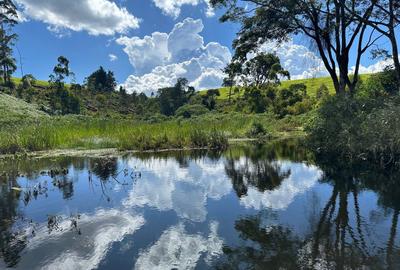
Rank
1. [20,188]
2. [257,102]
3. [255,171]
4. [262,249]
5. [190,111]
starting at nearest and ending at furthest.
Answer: [262,249] → [20,188] → [255,171] → [257,102] → [190,111]

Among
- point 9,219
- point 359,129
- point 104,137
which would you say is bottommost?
point 9,219

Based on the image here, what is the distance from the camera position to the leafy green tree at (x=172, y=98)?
2876 inches

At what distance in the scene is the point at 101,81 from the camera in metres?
83.9

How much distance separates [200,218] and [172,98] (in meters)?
70.3

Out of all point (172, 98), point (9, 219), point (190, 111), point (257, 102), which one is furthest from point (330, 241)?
point (172, 98)

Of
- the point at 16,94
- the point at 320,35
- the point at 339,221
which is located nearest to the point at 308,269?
the point at 339,221

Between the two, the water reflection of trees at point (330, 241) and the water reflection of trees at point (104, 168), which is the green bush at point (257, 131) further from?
the water reflection of trees at point (330, 241)

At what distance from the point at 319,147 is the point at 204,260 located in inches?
461

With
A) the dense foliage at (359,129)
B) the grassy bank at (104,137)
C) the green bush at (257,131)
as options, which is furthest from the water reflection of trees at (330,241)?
the green bush at (257,131)

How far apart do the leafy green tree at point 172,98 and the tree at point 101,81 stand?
1347 centimetres

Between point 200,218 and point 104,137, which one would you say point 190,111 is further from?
point 200,218

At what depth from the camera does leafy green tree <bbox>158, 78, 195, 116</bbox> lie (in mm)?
73062

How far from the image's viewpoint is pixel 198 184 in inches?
374

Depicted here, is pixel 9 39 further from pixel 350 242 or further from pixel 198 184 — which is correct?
pixel 350 242
